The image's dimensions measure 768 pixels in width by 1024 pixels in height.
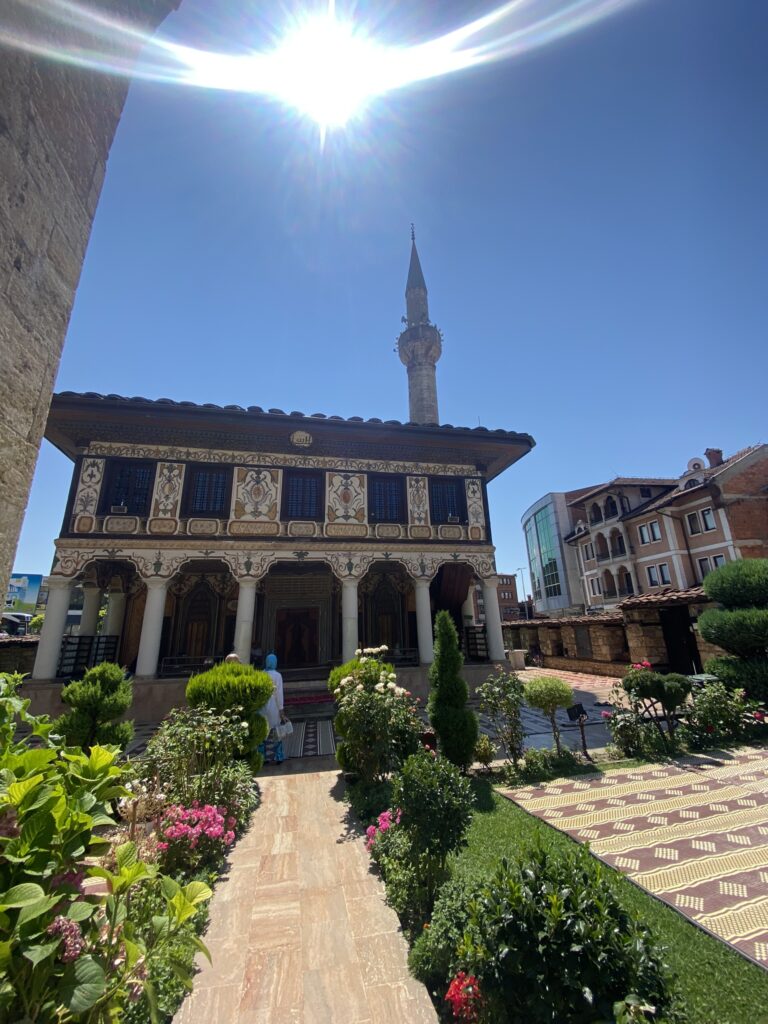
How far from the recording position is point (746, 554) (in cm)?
2022

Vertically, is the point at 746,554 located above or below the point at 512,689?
above

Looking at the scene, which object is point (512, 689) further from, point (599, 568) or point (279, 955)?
point (599, 568)

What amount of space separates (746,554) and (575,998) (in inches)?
990

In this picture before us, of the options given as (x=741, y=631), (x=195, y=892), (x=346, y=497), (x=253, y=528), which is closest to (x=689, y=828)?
(x=195, y=892)

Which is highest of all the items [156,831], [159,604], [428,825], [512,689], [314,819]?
[159,604]

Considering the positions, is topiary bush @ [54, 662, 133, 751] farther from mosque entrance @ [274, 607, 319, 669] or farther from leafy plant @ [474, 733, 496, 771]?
mosque entrance @ [274, 607, 319, 669]

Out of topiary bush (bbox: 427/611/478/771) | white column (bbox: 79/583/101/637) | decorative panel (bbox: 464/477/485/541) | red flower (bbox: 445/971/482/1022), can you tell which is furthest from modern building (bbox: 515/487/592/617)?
red flower (bbox: 445/971/482/1022)

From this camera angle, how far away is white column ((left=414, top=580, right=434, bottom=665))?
43.2 ft

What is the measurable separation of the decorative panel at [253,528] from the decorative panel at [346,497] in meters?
1.79

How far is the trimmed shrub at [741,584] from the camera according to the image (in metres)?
9.25

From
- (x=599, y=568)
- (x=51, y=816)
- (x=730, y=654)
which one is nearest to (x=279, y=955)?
(x=51, y=816)

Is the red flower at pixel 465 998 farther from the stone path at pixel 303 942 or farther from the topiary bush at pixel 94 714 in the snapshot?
the topiary bush at pixel 94 714

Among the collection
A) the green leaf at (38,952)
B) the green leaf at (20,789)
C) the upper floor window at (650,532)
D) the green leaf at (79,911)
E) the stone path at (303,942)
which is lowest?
the stone path at (303,942)

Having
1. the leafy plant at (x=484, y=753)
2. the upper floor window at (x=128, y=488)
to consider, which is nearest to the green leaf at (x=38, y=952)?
the leafy plant at (x=484, y=753)
